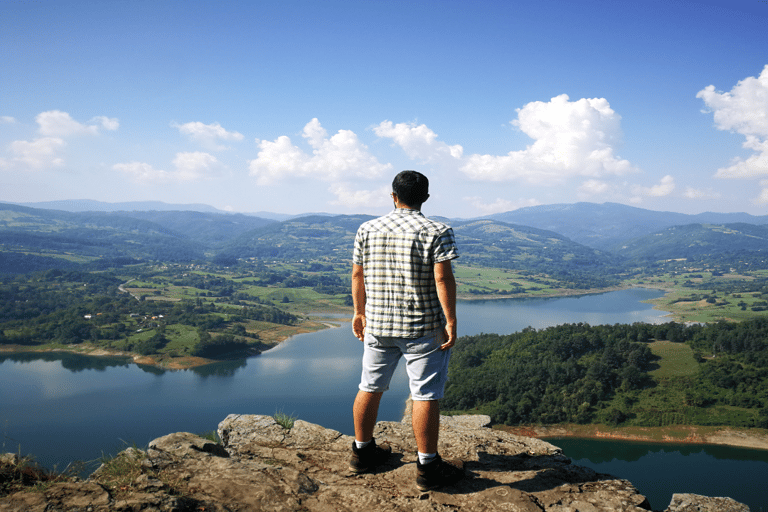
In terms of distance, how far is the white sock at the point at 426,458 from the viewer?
2.76 m

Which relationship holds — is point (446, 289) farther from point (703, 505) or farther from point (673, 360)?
point (673, 360)

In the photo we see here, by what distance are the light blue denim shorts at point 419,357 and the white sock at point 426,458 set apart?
355 millimetres

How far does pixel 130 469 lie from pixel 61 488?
1.41 ft

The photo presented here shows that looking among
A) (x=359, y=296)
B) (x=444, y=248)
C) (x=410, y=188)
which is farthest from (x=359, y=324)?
(x=410, y=188)

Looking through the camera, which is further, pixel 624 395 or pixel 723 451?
pixel 624 395

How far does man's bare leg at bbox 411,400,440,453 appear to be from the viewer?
2.76m

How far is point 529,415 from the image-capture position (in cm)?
3753

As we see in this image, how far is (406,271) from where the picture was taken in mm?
2701

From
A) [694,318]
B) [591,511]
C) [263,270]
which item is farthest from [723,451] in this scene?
[263,270]

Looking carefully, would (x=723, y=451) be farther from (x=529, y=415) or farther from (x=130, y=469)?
(x=130, y=469)

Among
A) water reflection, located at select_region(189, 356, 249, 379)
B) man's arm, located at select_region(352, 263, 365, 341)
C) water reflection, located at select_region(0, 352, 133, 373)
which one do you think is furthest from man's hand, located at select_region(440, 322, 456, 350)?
water reflection, located at select_region(0, 352, 133, 373)

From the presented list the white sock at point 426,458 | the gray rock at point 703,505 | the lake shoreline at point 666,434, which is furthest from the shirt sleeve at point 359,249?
the lake shoreline at point 666,434

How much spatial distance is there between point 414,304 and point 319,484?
4.68 ft

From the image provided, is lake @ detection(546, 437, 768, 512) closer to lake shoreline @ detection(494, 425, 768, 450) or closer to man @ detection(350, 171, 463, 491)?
lake shoreline @ detection(494, 425, 768, 450)
